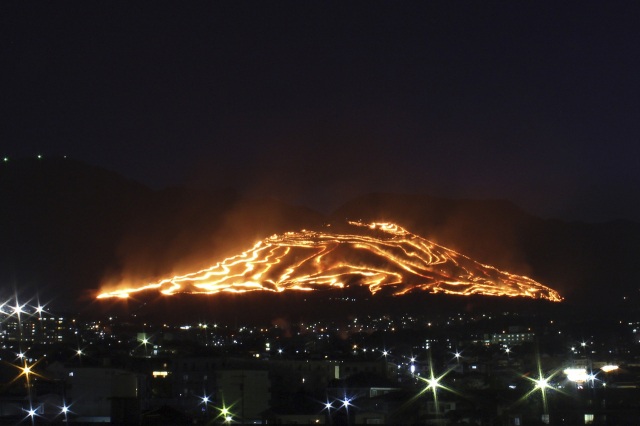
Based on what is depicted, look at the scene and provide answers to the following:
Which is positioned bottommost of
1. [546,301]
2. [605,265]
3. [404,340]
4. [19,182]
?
[404,340]

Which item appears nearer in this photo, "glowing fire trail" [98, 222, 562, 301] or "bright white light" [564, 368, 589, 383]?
"bright white light" [564, 368, 589, 383]

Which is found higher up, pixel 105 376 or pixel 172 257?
pixel 172 257

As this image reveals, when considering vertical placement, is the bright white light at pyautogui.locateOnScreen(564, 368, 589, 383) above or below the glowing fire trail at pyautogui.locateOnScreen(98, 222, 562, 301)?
below

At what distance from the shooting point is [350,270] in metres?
71.9

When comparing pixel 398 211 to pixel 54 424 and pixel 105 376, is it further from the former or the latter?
pixel 54 424

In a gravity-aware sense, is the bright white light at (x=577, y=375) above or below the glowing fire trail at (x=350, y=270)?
below

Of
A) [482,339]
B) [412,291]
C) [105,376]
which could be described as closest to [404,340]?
[482,339]

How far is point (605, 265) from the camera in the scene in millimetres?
89438

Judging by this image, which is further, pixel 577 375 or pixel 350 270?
pixel 350 270

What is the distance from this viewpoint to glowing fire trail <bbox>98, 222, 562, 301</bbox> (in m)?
67.2

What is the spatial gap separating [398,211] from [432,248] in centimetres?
2363

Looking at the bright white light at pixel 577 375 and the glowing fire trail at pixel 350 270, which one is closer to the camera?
the bright white light at pixel 577 375

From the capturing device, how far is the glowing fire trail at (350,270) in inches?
2645

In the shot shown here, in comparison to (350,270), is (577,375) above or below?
below
